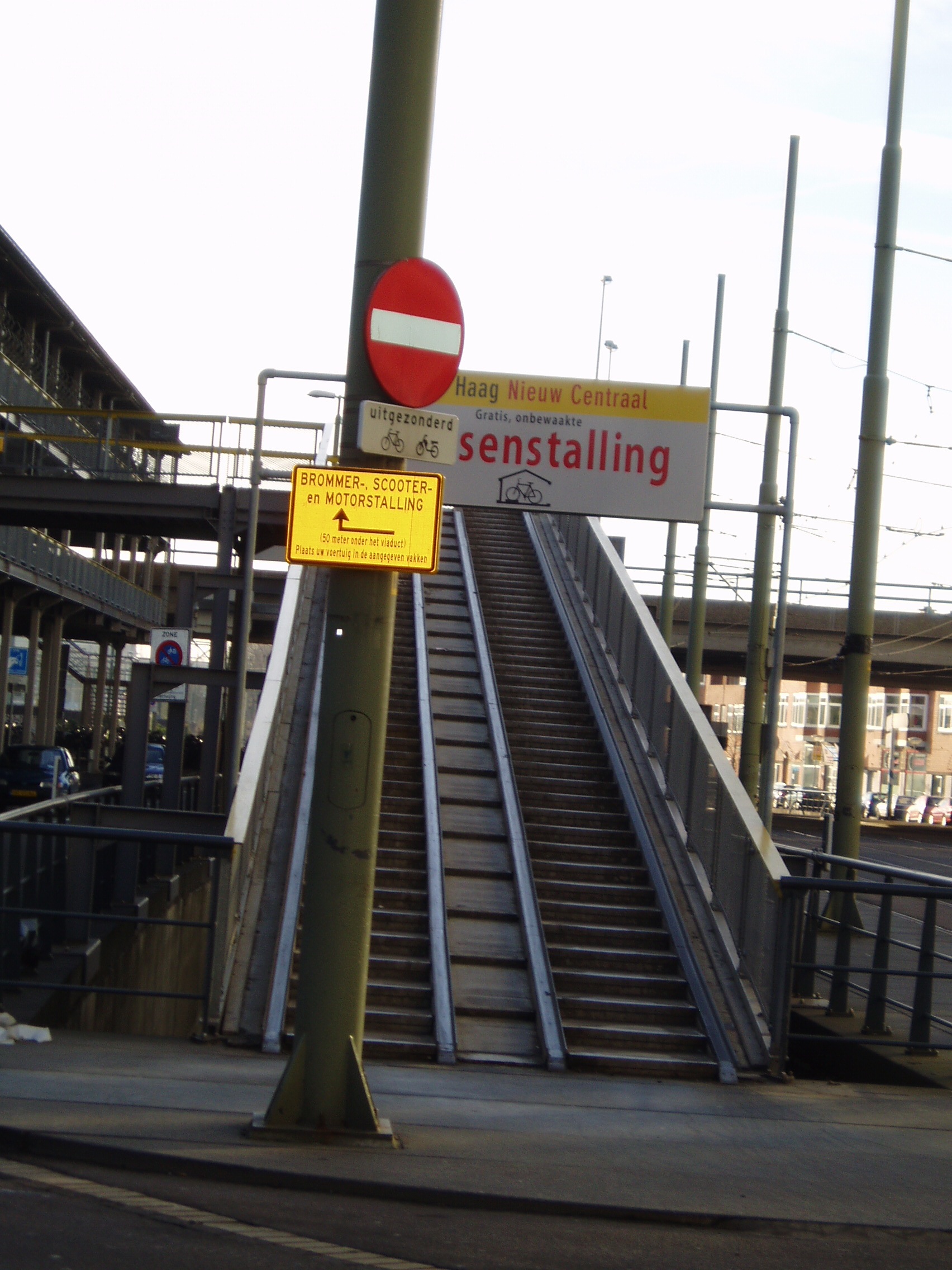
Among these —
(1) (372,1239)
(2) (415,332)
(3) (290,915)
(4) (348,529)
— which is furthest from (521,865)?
(1) (372,1239)

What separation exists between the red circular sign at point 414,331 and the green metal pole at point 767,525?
51.9 ft

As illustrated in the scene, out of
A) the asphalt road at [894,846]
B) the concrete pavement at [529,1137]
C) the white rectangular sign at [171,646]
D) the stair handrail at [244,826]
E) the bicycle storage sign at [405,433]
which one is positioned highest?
the bicycle storage sign at [405,433]

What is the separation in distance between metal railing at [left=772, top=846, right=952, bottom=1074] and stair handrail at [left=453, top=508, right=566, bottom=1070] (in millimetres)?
1342

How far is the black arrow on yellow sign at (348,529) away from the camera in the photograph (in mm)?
6238

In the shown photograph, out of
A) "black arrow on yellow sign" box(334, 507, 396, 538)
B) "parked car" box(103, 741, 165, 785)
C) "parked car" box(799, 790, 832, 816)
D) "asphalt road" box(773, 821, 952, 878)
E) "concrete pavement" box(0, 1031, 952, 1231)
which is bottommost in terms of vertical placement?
"parked car" box(799, 790, 832, 816)

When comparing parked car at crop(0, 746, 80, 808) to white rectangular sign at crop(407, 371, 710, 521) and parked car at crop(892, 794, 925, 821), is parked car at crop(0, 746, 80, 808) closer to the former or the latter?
white rectangular sign at crop(407, 371, 710, 521)

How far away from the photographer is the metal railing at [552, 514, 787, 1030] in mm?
9141

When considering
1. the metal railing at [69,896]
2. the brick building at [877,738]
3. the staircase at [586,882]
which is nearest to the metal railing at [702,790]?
the staircase at [586,882]

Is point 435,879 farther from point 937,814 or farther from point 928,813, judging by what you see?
point 937,814

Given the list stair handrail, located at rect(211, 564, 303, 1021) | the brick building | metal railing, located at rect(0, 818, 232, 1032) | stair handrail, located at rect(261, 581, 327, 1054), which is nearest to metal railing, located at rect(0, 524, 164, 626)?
metal railing, located at rect(0, 818, 232, 1032)

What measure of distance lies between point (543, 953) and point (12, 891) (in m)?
3.78

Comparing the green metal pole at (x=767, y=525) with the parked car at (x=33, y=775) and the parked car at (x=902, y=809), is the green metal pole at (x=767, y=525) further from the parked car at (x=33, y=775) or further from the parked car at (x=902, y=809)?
the parked car at (x=902, y=809)

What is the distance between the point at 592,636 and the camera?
16328 mm

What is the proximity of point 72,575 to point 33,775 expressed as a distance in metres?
14.3
